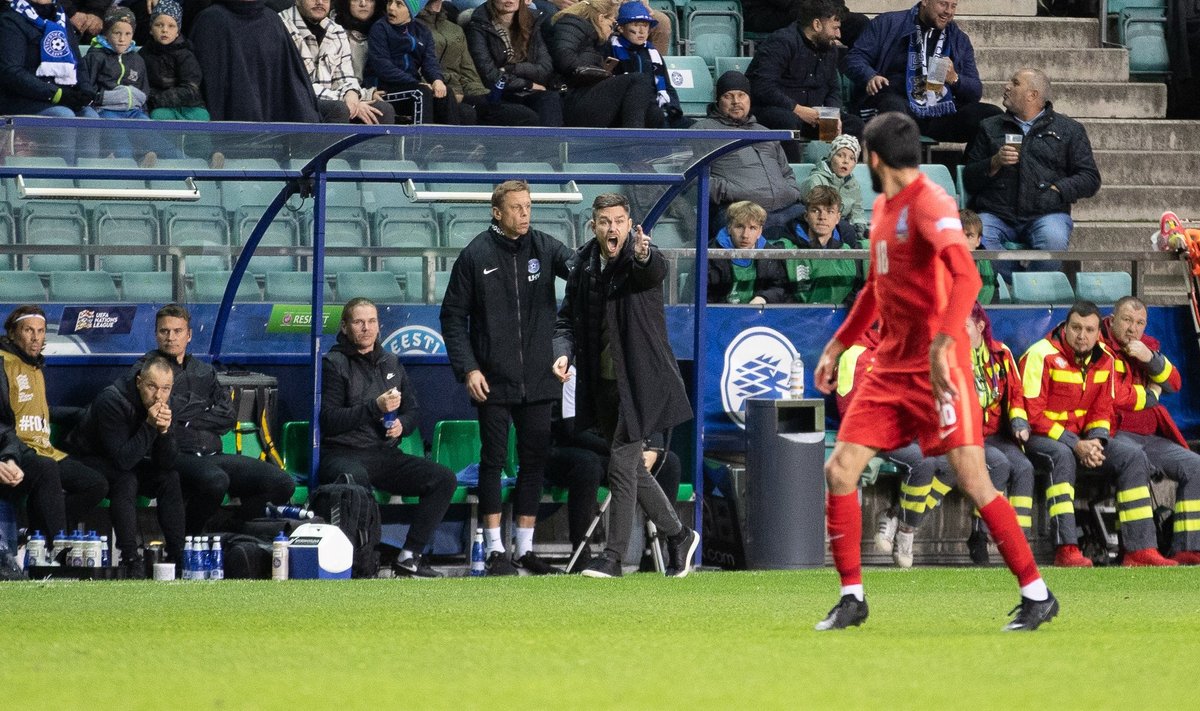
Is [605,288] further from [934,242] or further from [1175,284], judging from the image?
[1175,284]

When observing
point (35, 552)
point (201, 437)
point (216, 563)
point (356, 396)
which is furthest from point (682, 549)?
point (35, 552)

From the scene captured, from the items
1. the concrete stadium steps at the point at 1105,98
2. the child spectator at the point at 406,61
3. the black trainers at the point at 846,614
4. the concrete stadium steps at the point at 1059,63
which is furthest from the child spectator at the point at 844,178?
the black trainers at the point at 846,614

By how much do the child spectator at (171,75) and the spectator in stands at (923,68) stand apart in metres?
6.07

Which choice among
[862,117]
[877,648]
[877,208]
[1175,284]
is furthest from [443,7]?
[877,648]

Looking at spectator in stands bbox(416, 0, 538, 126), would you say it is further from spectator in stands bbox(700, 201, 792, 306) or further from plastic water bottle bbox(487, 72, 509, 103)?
spectator in stands bbox(700, 201, 792, 306)

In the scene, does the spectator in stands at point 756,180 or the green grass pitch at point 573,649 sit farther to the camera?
the spectator in stands at point 756,180

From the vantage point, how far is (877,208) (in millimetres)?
7422

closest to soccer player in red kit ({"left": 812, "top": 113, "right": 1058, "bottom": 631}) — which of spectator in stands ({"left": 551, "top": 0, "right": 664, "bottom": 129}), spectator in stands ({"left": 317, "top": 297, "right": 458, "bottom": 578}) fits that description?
spectator in stands ({"left": 317, "top": 297, "right": 458, "bottom": 578})

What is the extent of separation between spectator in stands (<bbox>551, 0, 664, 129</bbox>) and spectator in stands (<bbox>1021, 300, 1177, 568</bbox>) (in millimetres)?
3651

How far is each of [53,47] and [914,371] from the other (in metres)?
7.60

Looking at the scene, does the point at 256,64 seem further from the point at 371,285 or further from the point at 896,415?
the point at 896,415

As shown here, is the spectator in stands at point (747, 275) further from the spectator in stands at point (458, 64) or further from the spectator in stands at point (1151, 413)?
the spectator in stands at point (458, 64)

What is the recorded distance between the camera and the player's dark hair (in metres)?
7.13

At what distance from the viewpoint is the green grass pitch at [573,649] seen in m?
5.33
